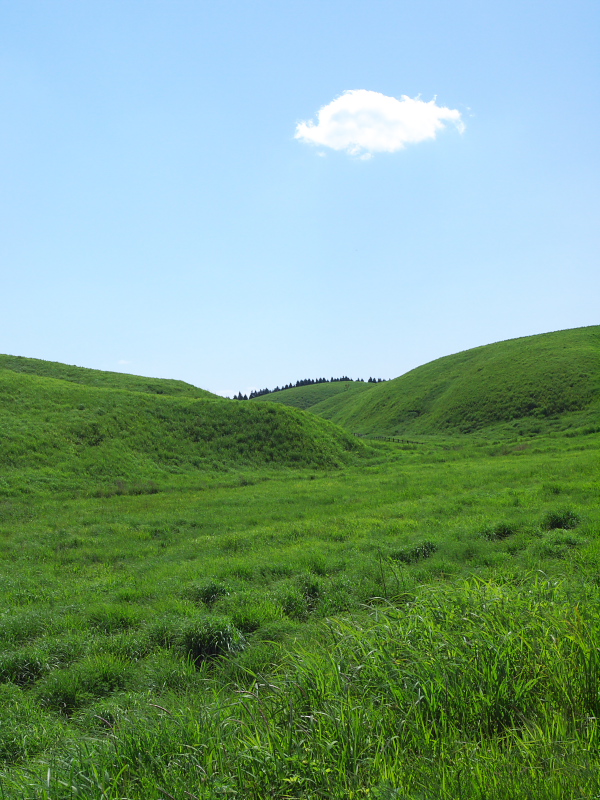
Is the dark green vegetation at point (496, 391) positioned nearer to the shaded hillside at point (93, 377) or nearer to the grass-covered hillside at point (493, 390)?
the grass-covered hillside at point (493, 390)

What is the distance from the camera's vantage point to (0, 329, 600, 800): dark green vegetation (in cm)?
312

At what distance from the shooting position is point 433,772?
2.96 meters

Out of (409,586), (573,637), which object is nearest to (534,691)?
(573,637)

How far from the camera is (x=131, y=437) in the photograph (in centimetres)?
3450

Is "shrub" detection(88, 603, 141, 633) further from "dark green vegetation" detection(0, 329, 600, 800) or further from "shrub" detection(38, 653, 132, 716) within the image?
"shrub" detection(38, 653, 132, 716)

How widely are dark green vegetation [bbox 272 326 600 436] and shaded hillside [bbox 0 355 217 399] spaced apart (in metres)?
34.1

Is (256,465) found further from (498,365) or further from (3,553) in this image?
(498,365)

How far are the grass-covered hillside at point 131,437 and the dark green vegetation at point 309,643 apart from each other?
476 centimetres

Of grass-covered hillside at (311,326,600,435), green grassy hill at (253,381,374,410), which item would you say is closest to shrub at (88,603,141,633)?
grass-covered hillside at (311,326,600,435)

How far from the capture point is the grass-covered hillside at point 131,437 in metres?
27.9

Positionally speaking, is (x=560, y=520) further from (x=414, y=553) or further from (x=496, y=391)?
(x=496, y=391)

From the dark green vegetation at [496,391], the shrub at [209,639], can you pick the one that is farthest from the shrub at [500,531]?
the dark green vegetation at [496,391]

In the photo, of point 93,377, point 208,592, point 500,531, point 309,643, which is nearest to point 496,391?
point 93,377

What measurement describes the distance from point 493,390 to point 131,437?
55225 mm
